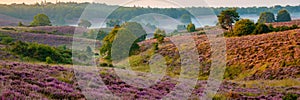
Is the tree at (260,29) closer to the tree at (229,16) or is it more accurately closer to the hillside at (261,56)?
the tree at (229,16)

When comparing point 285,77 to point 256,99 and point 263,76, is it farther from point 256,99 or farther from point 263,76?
point 256,99

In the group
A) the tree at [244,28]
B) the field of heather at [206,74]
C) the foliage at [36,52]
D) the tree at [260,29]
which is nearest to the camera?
the field of heather at [206,74]

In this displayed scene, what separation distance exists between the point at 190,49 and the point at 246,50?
14935mm

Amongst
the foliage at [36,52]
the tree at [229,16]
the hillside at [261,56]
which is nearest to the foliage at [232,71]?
the hillside at [261,56]

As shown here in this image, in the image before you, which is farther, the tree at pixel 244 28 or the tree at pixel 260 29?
the tree at pixel 244 28

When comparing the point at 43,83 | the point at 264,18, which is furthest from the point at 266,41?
the point at 264,18

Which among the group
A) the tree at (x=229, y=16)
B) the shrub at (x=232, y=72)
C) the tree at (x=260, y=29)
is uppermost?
the tree at (x=229, y=16)

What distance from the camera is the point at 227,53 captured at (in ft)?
195

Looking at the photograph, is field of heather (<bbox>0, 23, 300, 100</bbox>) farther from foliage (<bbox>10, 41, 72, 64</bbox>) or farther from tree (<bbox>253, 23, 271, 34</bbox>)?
tree (<bbox>253, 23, 271, 34</bbox>)

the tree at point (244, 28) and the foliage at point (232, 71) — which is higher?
the tree at point (244, 28)

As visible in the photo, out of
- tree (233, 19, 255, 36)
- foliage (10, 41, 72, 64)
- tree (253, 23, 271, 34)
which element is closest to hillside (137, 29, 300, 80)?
tree (233, 19, 255, 36)

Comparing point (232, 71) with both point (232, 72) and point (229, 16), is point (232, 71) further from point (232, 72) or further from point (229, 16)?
point (229, 16)

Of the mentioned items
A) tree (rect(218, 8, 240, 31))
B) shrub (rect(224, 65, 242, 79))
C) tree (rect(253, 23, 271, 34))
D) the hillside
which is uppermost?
tree (rect(218, 8, 240, 31))

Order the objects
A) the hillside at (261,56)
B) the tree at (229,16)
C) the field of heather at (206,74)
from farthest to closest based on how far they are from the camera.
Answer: the tree at (229,16) → the hillside at (261,56) → the field of heather at (206,74)
